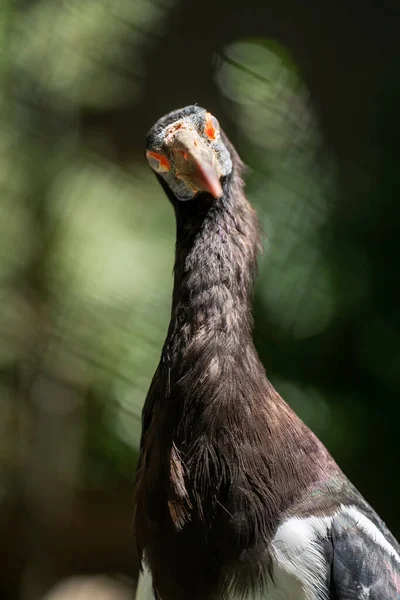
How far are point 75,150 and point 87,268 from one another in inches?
19.3

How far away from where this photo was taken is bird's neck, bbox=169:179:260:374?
1445 mm

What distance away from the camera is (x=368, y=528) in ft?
4.82

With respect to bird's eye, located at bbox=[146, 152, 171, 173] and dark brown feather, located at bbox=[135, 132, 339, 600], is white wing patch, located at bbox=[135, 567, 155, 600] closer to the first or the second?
dark brown feather, located at bbox=[135, 132, 339, 600]

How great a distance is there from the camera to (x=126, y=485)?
2.97m

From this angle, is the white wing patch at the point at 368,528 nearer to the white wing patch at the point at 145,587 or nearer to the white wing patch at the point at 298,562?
the white wing patch at the point at 298,562

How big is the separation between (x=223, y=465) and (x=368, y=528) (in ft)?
1.10

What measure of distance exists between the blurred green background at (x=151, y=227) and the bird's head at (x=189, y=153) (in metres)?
1.16

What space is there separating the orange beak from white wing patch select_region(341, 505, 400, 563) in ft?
2.21

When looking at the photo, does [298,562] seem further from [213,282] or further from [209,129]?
[209,129]

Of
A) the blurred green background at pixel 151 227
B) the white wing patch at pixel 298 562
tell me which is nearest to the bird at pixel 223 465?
the white wing patch at pixel 298 562

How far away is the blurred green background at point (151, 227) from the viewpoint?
8.98 ft

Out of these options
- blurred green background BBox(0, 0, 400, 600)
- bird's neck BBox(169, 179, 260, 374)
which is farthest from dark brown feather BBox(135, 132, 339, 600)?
blurred green background BBox(0, 0, 400, 600)

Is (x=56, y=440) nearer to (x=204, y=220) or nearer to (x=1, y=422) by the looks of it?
(x=1, y=422)

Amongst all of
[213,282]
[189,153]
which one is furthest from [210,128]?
[213,282]
